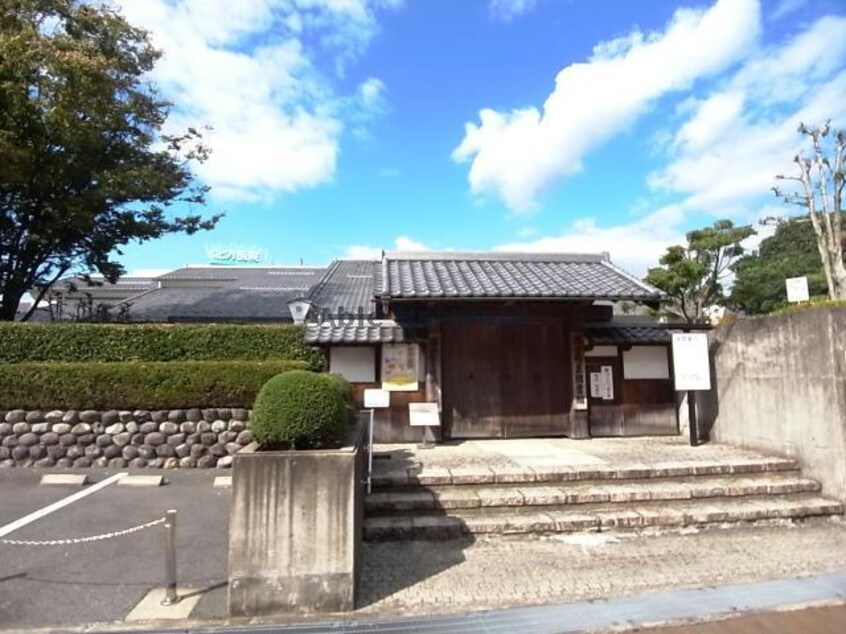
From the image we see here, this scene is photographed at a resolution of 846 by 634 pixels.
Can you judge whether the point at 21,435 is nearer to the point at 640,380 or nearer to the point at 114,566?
the point at 114,566

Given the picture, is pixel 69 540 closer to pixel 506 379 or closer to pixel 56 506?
pixel 56 506

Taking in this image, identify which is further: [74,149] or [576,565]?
[74,149]

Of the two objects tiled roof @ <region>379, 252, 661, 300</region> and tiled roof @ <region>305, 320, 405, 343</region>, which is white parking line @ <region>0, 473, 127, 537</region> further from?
tiled roof @ <region>379, 252, 661, 300</region>

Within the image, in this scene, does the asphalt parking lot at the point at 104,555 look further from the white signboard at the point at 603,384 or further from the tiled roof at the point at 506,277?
the white signboard at the point at 603,384

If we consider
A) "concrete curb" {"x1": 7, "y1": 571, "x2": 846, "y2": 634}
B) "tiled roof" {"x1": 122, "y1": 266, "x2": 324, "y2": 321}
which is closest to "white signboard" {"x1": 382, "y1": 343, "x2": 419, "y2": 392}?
"tiled roof" {"x1": 122, "y1": 266, "x2": 324, "y2": 321}

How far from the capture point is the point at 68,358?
9.98m

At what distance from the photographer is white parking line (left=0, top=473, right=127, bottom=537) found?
6.31 metres

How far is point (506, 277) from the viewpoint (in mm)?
10594

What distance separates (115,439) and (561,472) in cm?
811

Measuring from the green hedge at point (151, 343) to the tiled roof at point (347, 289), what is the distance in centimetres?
168

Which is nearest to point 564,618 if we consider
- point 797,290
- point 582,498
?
point 582,498

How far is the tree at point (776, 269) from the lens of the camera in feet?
90.6

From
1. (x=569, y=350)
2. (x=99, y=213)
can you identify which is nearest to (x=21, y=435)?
(x=99, y=213)

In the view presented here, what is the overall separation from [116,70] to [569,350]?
42.4 feet
